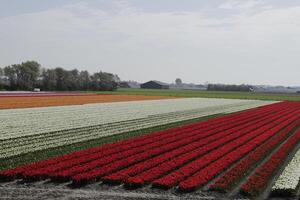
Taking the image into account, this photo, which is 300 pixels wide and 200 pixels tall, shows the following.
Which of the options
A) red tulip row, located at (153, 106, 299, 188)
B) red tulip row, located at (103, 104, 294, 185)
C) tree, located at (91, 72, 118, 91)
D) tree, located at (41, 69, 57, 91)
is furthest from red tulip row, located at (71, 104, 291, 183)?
tree, located at (91, 72, 118, 91)

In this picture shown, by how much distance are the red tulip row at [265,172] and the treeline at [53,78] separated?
3558 inches

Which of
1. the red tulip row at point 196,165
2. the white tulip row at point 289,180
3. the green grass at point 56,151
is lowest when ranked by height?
the white tulip row at point 289,180

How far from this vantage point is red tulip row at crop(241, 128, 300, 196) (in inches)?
547

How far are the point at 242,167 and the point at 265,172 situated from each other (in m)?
1.01

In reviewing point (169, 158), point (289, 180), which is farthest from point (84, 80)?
point (289, 180)

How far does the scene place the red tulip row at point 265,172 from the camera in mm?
13905

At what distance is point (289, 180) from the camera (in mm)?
15250

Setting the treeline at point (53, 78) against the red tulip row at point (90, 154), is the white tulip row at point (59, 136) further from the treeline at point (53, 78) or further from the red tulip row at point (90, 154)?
the treeline at point (53, 78)

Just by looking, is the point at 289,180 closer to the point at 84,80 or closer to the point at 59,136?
the point at 59,136

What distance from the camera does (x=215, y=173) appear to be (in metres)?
15.9

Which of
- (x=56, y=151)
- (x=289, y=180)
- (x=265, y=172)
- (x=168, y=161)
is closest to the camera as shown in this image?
(x=289, y=180)

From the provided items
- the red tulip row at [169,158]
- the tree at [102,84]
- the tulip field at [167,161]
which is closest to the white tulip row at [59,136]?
the tulip field at [167,161]

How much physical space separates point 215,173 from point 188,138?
347 inches

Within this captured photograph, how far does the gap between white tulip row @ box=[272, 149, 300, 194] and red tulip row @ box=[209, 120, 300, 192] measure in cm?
125
